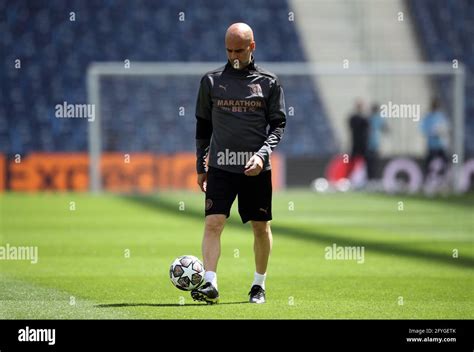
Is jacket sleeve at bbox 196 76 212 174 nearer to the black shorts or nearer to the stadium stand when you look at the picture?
the black shorts

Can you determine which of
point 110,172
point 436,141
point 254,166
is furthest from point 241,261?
point 110,172

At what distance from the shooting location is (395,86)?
2828 cm

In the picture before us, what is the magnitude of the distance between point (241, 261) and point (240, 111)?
4.04 meters

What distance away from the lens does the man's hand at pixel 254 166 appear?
340 inches

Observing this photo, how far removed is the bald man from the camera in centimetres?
889

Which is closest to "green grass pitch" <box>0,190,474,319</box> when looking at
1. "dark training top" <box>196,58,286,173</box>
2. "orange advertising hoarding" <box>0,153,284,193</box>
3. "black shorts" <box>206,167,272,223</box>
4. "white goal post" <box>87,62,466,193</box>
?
"black shorts" <box>206,167,272,223</box>

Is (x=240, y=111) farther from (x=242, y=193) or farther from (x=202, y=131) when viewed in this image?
(x=242, y=193)

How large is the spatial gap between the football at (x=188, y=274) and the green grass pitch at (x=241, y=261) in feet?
0.51

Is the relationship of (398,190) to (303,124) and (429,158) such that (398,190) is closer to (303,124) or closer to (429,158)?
(429,158)

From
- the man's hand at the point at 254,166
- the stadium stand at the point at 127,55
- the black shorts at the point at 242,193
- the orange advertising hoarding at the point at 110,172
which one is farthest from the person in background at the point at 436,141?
the man's hand at the point at 254,166

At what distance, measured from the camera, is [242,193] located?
902 centimetres

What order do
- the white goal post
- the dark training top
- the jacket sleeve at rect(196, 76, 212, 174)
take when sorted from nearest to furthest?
the dark training top, the jacket sleeve at rect(196, 76, 212, 174), the white goal post
